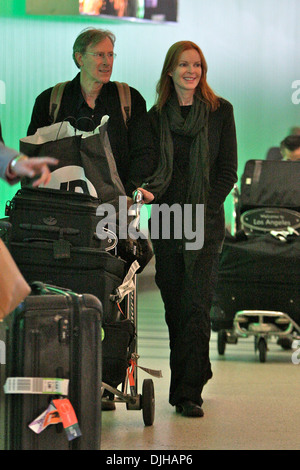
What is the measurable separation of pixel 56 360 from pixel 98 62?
1.46 metres

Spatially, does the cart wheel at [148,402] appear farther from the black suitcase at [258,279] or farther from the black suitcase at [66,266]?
the black suitcase at [258,279]

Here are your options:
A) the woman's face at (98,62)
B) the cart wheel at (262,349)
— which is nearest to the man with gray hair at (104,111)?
the woman's face at (98,62)

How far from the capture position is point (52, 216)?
3252 mm

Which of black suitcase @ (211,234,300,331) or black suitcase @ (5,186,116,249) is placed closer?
black suitcase @ (5,186,116,249)

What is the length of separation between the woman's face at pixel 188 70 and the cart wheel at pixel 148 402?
1273 millimetres

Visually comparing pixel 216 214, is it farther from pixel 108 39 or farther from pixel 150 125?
pixel 108 39

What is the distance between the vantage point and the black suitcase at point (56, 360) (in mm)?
2707

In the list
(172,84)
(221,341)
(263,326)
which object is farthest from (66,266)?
(221,341)

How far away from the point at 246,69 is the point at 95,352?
34.8 ft

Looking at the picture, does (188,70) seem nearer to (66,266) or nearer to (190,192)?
(190,192)

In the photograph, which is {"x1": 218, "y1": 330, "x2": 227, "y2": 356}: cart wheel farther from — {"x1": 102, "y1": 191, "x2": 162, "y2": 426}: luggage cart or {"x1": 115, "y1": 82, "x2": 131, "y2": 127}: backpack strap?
{"x1": 115, "y1": 82, "x2": 131, "y2": 127}: backpack strap

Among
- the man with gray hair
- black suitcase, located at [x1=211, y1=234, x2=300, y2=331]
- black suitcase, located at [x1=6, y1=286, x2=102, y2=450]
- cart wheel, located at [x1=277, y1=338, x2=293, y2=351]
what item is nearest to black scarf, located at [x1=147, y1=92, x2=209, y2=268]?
the man with gray hair

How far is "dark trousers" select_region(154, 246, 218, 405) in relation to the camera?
4117 mm

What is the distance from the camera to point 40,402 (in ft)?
8.86
